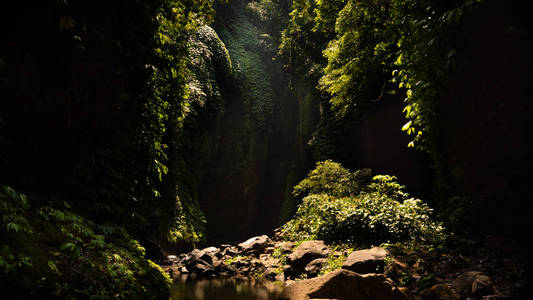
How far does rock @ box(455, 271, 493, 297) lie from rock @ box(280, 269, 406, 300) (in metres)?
0.82

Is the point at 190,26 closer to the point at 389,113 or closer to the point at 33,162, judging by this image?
the point at 33,162

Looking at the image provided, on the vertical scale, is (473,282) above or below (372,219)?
below

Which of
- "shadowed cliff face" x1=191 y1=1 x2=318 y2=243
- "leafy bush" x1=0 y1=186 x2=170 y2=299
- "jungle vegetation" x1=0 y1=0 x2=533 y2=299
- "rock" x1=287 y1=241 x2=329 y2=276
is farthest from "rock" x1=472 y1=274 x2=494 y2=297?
"shadowed cliff face" x1=191 y1=1 x2=318 y2=243

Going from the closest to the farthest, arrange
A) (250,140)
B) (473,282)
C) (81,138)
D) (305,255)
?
(473,282) < (81,138) < (305,255) < (250,140)

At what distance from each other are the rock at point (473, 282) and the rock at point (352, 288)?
0.82m

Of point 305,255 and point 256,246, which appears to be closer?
point 305,255

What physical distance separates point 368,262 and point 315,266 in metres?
1.60

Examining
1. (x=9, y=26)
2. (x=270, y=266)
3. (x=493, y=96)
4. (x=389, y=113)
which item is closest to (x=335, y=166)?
(x=389, y=113)

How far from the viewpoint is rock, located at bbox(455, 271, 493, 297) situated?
10.9ft

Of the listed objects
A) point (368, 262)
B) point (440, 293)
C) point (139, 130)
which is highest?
point (139, 130)

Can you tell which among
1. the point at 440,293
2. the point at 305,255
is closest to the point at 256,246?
the point at 305,255

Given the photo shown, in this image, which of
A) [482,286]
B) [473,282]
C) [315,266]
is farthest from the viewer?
[315,266]

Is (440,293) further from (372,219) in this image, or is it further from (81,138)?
(81,138)

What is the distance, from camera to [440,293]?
3.67 meters
